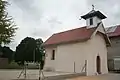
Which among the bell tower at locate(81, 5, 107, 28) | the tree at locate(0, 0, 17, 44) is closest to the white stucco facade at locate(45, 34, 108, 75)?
the bell tower at locate(81, 5, 107, 28)

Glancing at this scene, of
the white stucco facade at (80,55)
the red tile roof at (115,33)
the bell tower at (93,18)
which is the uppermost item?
the bell tower at (93,18)

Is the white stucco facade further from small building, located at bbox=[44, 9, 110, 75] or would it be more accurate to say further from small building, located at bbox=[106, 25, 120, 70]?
small building, located at bbox=[106, 25, 120, 70]

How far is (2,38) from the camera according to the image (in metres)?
16.0

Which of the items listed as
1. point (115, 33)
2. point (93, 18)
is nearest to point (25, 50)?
point (115, 33)

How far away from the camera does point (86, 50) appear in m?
25.8

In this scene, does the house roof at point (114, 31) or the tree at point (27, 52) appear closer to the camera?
the house roof at point (114, 31)

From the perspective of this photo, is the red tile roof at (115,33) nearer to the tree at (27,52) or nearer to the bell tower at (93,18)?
the bell tower at (93,18)

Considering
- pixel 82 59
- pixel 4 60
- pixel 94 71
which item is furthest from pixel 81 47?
pixel 4 60

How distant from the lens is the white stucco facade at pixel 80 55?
25.8 metres

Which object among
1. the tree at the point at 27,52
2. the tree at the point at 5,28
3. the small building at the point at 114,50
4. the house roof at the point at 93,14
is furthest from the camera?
the tree at the point at 27,52

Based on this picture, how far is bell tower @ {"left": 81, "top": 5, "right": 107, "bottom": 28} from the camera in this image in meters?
28.2

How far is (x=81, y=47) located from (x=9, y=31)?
1228 centimetres

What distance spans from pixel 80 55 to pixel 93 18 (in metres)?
5.96

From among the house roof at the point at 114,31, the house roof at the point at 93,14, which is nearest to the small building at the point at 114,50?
the house roof at the point at 114,31
